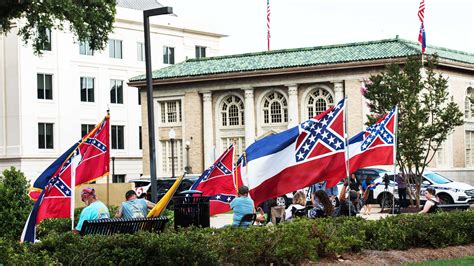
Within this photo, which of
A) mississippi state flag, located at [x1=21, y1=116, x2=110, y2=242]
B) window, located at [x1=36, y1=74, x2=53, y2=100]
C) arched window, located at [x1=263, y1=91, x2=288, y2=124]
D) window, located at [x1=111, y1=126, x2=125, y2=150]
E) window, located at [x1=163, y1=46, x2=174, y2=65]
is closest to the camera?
mississippi state flag, located at [x1=21, y1=116, x2=110, y2=242]

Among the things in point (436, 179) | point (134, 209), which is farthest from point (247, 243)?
point (436, 179)

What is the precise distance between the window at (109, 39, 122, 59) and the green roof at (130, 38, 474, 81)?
38.6 ft

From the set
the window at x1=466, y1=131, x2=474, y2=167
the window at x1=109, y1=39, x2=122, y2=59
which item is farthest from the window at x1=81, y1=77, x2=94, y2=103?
the window at x1=466, y1=131, x2=474, y2=167

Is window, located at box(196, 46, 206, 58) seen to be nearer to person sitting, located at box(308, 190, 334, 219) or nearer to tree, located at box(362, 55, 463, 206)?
tree, located at box(362, 55, 463, 206)

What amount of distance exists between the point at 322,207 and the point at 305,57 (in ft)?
134

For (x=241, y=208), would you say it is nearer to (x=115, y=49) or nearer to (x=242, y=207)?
(x=242, y=207)

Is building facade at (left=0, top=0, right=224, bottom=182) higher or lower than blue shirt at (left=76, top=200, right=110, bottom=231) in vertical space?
higher

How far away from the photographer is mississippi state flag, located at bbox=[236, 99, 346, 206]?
1842 cm

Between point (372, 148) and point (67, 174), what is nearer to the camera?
point (67, 174)

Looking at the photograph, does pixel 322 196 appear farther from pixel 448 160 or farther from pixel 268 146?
pixel 448 160

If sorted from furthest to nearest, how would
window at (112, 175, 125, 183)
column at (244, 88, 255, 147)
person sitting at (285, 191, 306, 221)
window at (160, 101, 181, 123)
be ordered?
window at (112, 175, 125, 183), window at (160, 101, 181, 123), column at (244, 88, 255, 147), person sitting at (285, 191, 306, 221)

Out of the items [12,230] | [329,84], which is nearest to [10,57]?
[329,84]

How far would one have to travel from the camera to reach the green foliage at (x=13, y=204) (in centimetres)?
2223

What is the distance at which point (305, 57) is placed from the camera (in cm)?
6062
